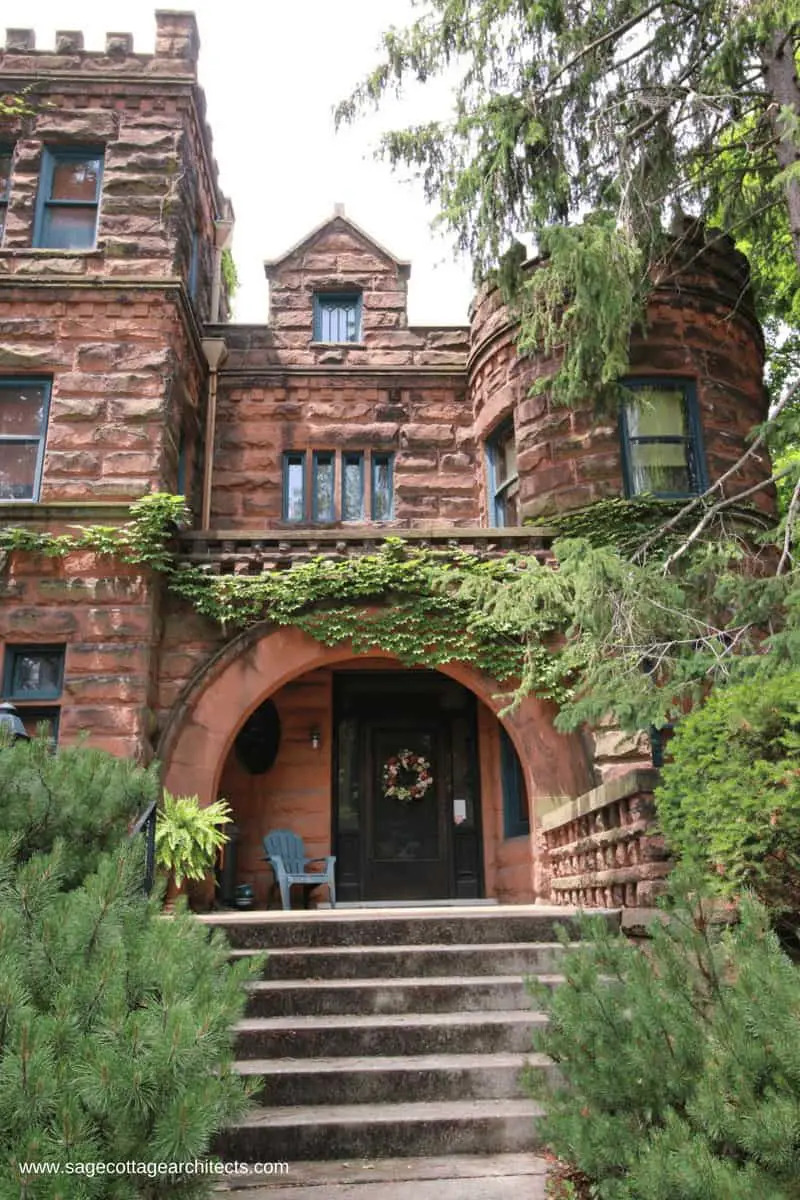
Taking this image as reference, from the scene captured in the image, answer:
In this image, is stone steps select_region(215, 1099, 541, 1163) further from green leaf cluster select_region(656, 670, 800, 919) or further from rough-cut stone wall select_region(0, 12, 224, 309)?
rough-cut stone wall select_region(0, 12, 224, 309)

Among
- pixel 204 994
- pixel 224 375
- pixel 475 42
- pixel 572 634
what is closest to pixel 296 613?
pixel 572 634

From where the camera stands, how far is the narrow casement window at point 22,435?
33.8 ft

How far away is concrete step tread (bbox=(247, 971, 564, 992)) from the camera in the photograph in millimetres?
5219

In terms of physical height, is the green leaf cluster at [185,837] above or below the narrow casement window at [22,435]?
below

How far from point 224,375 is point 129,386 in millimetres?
2461

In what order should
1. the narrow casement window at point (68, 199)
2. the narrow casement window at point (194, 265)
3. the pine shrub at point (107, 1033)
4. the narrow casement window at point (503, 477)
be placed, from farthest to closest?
the narrow casement window at point (194, 265)
the narrow casement window at point (503, 477)
the narrow casement window at point (68, 199)
the pine shrub at point (107, 1033)

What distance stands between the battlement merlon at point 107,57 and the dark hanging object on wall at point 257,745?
26.4 feet

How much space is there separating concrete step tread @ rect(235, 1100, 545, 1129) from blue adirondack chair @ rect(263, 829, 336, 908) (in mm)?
5742

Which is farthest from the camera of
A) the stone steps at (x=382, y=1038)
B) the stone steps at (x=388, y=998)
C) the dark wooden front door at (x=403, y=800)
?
the dark wooden front door at (x=403, y=800)

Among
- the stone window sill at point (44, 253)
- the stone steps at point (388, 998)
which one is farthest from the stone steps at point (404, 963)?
the stone window sill at point (44, 253)

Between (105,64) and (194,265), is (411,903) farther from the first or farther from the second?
(105,64)

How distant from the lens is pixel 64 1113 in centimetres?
221

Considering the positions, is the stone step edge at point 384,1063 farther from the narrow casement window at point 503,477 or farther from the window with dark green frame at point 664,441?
the narrow casement window at point 503,477

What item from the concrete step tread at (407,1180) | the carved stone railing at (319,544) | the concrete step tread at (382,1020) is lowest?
the concrete step tread at (407,1180)
